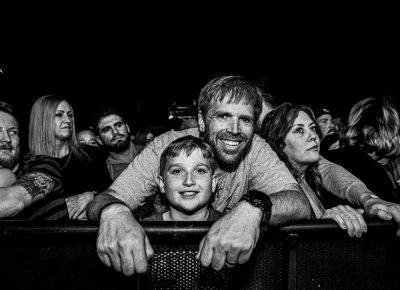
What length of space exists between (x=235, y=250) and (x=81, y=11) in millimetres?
8599

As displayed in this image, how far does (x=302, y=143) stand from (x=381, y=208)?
3.00 ft

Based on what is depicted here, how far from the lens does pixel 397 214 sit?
4.55 ft

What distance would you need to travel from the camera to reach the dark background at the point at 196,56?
8.64m

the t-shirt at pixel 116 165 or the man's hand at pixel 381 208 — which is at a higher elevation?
the man's hand at pixel 381 208

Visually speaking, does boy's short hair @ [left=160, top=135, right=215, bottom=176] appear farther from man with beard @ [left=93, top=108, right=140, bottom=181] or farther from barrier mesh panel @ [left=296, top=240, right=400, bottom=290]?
man with beard @ [left=93, top=108, right=140, bottom=181]

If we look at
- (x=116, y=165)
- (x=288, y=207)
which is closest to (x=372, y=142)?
(x=288, y=207)

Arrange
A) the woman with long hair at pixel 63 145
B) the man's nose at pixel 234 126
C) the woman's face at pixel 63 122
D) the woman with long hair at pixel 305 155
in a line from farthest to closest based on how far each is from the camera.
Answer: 1. the woman's face at pixel 63 122
2. the woman with long hair at pixel 63 145
3. the woman with long hair at pixel 305 155
4. the man's nose at pixel 234 126

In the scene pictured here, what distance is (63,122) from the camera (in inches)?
109

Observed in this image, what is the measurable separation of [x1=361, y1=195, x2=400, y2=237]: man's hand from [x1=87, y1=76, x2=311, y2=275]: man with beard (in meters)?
0.31

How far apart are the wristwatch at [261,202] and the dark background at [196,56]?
26.0ft

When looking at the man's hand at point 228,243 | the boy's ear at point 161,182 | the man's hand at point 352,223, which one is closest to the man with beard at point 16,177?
the boy's ear at point 161,182

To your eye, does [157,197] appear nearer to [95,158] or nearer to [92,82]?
[95,158]

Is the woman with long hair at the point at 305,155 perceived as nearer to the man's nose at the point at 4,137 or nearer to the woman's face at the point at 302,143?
the woman's face at the point at 302,143

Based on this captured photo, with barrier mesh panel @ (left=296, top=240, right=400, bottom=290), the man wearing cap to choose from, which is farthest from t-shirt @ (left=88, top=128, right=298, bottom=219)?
the man wearing cap
